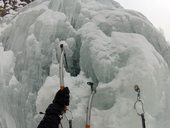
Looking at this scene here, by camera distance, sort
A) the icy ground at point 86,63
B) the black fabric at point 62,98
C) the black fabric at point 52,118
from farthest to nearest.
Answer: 1. the icy ground at point 86,63
2. the black fabric at point 62,98
3. the black fabric at point 52,118

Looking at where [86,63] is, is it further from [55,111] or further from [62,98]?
[55,111]

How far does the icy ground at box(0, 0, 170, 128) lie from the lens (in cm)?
545

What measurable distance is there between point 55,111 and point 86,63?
2.37 meters

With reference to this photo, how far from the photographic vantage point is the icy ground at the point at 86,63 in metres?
5.45

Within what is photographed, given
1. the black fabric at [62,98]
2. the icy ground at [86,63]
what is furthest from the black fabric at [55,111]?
the icy ground at [86,63]

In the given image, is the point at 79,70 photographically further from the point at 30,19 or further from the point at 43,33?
the point at 30,19

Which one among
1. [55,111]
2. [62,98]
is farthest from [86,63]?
[55,111]

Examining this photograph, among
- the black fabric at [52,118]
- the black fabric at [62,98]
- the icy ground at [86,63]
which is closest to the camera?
the black fabric at [52,118]

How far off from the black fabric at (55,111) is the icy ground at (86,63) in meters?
1.73

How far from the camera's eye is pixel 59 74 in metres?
5.65

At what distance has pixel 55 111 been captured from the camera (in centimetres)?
350

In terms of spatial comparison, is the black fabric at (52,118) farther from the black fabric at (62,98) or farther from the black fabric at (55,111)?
the black fabric at (62,98)

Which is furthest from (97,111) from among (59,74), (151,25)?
(151,25)

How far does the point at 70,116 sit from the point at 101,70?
81 cm
